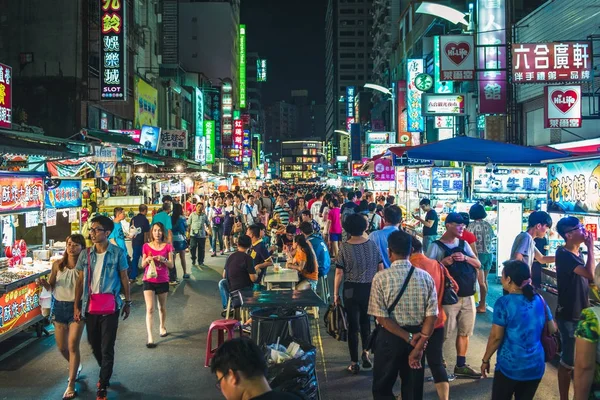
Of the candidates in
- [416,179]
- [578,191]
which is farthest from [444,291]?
[416,179]

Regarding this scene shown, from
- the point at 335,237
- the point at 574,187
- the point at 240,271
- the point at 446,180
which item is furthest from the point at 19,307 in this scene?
the point at 446,180

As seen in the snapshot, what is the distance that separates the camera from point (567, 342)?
539cm

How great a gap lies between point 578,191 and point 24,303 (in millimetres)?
8122

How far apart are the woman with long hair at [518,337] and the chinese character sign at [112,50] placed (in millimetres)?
18707

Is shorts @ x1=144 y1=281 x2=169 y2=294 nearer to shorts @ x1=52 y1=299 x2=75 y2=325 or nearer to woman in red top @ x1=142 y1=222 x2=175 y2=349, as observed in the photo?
woman in red top @ x1=142 y1=222 x2=175 y2=349

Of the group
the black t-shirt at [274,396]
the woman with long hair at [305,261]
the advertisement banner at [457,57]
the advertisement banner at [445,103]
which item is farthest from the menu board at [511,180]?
the black t-shirt at [274,396]

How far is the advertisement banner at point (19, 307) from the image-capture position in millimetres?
7512

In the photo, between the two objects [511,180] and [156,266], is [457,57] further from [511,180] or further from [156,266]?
[156,266]

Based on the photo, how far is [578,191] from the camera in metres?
7.78

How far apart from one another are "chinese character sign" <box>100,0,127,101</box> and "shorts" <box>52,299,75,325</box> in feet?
50.5

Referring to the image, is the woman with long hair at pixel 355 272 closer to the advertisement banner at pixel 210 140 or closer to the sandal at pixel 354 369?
the sandal at pixel 354 369

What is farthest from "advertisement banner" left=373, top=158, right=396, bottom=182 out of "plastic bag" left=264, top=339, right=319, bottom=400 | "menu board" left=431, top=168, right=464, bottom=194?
"plastic bag" left=264, top=339, right=319, bottom=400

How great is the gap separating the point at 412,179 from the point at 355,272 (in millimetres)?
12020

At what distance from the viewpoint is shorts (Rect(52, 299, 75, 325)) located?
645 cm
